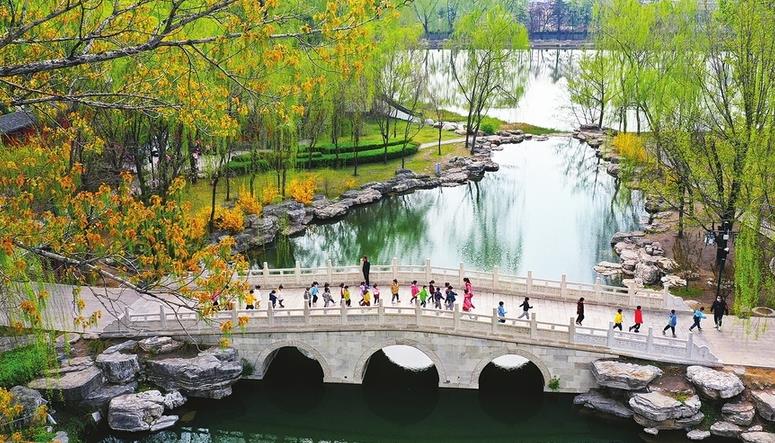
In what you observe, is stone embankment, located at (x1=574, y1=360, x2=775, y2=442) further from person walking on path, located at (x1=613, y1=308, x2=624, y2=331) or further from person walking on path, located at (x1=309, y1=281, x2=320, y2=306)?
person walking on path, located at (x1=309, y1=281, x2=320, y2=306)

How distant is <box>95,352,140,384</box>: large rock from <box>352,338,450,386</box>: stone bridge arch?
23.6 feet

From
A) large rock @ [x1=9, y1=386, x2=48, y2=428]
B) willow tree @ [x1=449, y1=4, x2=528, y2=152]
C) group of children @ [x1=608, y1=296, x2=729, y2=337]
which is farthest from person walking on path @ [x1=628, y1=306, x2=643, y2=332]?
willow tree @ [x1=449, y1=4, x2=528, y2=152]

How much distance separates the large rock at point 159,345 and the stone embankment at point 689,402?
1364cm

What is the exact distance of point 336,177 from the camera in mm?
49938

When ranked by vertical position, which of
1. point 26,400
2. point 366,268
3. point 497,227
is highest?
point 366,268

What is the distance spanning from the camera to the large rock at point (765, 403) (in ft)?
65.4

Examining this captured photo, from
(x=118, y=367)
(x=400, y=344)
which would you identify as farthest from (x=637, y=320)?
(x=118, y=367)

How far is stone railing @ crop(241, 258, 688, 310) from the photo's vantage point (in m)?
25.4

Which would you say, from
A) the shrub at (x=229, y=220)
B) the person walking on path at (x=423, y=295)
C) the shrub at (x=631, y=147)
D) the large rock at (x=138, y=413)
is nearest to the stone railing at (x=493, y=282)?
the person walking on path at (x=423, y=295)

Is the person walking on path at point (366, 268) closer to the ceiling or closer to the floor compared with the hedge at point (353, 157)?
closer to the floor

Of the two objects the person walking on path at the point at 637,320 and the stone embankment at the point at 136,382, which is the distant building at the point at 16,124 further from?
the person walking on path at the point at 637,320

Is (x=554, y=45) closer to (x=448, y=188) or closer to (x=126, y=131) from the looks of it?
(x=448, y=188)

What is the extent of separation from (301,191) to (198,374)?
71.5ft

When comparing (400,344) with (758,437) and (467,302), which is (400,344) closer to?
(467,302)
